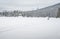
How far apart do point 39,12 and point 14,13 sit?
595 inches

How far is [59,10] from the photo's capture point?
23234 millimetres

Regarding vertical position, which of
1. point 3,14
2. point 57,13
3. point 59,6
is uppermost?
point 59,6

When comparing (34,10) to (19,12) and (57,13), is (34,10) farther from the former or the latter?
(57,13)

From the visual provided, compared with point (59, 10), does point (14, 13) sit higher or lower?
lower

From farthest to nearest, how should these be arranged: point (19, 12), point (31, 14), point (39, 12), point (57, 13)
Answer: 1. point (19, 12)
2. point (31, 14)
3. point (39, 12)
4. point (57, 13)

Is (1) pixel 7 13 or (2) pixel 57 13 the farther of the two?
(1) pixel 7 13

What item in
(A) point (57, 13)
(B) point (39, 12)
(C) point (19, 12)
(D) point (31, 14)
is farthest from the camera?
(C) point (19, 12)

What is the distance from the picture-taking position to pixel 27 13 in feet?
144

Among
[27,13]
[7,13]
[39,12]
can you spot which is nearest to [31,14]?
[27,13]

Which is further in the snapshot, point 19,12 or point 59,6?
point 19,12

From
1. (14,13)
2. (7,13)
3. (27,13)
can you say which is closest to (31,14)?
(27,13)

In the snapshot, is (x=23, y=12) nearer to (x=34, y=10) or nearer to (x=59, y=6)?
(x=34, y=10)

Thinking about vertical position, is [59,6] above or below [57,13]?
above

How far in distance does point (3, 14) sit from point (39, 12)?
2166 centimetres
